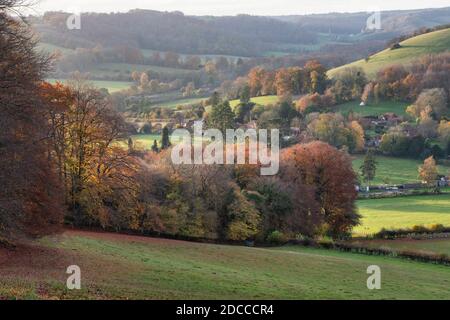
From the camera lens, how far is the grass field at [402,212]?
5744 cm

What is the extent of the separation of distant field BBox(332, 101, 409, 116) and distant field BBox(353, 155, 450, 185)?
23.1 metres

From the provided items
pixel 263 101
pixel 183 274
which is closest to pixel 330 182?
pixel 183 274

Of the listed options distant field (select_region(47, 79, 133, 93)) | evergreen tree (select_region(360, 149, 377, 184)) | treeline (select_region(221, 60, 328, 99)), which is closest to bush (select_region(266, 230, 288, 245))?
evergreen tree (select_region(360, 149, 377, 184))

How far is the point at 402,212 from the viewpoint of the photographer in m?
65.2

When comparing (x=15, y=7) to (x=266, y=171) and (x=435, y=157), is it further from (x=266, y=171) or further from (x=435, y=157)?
(x=435, y=157)

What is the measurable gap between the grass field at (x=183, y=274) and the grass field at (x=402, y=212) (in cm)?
2258

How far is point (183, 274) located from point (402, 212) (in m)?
48.6

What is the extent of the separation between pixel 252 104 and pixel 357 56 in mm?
98148

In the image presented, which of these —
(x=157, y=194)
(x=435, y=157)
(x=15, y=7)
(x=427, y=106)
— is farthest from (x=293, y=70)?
(x=15, y=7)

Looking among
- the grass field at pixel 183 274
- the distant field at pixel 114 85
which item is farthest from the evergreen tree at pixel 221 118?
→ the grass field at pixel 183 274

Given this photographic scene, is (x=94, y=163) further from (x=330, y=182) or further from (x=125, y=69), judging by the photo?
(x=125, y=69)

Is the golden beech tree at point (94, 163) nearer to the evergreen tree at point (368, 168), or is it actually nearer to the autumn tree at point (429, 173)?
the evergreen tree at point (368, 168)

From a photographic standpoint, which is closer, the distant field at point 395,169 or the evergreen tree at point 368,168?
the evergreen tree at point 368,168
